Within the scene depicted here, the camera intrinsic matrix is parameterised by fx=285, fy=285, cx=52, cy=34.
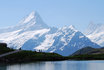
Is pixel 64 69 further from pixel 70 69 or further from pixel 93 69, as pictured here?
pixel 93 69

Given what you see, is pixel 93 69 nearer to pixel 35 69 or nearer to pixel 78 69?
pixel 78 69

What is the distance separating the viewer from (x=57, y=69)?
155500 mm

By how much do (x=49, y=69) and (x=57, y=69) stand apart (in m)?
4.99

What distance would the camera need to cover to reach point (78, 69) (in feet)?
504

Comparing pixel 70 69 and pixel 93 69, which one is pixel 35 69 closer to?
pixel 70 69

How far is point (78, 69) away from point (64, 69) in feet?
24.7

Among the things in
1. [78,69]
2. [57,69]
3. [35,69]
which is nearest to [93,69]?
[78,69]

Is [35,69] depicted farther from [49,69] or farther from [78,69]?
[78,69]

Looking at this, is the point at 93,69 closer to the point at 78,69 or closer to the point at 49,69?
the point at 78,69

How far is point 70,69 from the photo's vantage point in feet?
508

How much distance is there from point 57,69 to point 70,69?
7081 millimetres

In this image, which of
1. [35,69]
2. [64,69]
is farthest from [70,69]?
[35,69]

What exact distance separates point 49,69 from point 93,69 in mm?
24117

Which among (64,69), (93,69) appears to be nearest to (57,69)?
(64,69)
